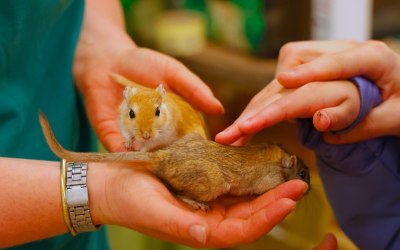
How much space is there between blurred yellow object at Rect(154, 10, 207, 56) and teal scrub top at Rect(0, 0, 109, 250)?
42.0 inches

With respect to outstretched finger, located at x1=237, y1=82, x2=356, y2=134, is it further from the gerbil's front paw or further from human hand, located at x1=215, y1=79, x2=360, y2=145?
the gerbil's front paw

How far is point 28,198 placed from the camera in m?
0.90

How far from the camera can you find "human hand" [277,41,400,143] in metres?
1.00

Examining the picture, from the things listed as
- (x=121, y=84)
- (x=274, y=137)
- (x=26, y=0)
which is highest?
(x=26, y=0)

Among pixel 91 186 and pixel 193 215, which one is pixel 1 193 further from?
pixel 193 215

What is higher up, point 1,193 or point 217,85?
point 1,193

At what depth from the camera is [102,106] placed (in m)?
1.22

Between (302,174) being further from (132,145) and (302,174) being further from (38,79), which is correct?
(38,79)

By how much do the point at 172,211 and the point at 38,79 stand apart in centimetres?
47

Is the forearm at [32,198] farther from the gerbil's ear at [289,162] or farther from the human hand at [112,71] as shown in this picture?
the gerbil's ear at [289,162]

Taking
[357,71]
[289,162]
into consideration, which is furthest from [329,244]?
[357,71]

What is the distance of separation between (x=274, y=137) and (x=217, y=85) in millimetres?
327

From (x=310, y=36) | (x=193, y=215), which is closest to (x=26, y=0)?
(x=193, y=215)

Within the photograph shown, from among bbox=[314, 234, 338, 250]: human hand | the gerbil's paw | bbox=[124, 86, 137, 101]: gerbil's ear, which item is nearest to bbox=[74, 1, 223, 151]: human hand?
bbox=[124, 86, 137, 101]: gerbil's ear
